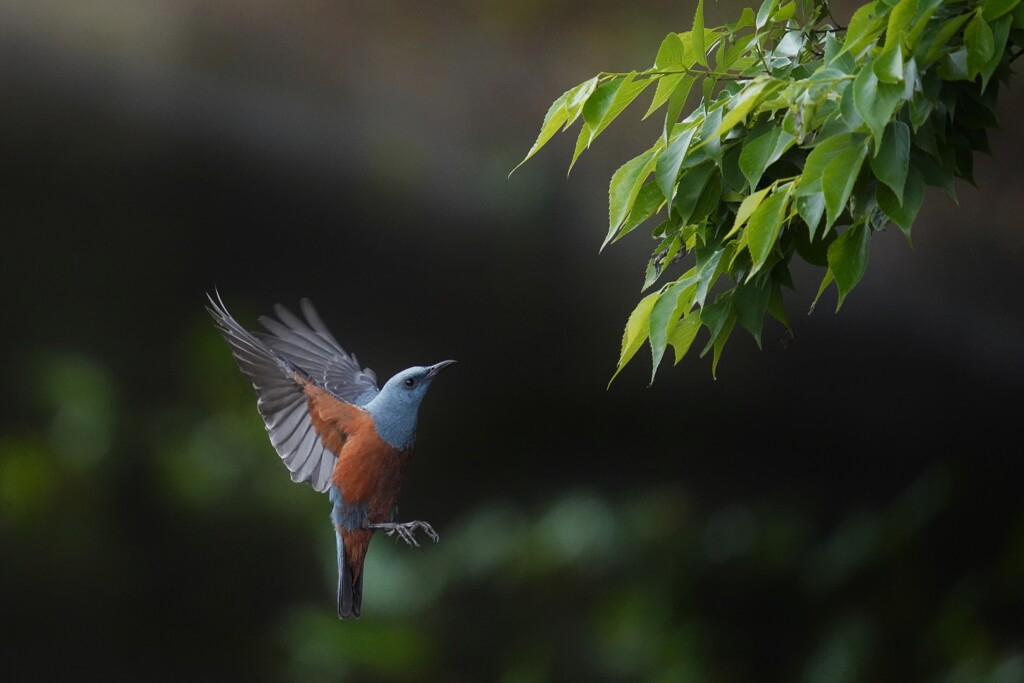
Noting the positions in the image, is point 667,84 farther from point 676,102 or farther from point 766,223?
point 766,223

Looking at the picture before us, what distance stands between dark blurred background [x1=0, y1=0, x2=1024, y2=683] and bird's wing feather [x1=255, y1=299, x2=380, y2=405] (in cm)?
3

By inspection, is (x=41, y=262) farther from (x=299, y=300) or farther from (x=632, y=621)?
(x=632, y=621)

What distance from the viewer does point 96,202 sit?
1699mm

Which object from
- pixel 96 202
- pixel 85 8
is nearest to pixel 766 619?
pixel 96 202

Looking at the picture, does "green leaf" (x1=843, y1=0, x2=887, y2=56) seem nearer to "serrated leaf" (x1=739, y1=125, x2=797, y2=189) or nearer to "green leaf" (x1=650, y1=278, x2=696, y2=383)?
"serrated leaf" (x1=739, y1=125, x2=797, y2=189)

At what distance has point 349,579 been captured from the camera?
1.73 m

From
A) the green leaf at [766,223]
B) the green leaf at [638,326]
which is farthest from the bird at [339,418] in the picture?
the green leaf at [766,223]

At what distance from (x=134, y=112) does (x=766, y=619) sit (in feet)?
4.63

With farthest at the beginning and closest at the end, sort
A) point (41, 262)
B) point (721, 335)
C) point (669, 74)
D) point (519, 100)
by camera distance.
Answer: point (519, 100) → point (41, 262) → point (721, 335) → point (669, 74)

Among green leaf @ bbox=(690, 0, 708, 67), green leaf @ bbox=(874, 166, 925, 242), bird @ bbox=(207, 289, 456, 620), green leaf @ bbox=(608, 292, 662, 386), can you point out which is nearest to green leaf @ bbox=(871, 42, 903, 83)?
green leaf @ bbox=(874, 166, 925, 242)

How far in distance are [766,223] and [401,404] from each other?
2.82ft

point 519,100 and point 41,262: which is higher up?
point 519,100

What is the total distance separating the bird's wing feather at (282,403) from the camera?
1557mm

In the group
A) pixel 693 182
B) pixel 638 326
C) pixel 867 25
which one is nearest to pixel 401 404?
pixel 638 326
